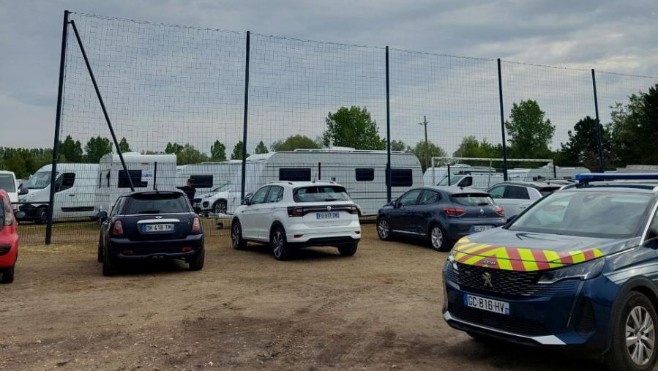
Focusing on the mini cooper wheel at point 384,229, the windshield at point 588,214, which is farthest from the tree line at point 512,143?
the windshield at point 588,214

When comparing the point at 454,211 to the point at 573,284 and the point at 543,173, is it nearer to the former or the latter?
the point at 573,284

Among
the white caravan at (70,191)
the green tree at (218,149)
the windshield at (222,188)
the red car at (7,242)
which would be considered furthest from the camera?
the windshield at (222,188)

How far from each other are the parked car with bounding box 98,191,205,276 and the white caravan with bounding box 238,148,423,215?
384 inches

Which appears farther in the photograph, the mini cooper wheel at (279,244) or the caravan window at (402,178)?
the caravan window at (402,178)

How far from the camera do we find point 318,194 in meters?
11.7

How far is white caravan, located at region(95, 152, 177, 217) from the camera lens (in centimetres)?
2080

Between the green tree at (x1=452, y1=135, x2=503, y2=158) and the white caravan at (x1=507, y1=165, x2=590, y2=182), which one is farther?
the white caravan at (x1=507, y1=165, x2=590, y2=182)

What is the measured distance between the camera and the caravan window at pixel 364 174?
21.2 m

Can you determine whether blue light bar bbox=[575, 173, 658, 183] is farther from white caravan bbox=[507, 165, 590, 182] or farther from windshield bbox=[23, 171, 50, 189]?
white caravan bbox=[507, 165, 590, 182]

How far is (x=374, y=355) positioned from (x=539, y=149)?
68.7m

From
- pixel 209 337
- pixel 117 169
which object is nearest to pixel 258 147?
pixel 117 169

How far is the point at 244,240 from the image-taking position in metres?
13.6

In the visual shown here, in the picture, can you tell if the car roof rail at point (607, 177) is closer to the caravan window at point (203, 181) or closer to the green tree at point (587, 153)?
the caravan window at point (203, 181)

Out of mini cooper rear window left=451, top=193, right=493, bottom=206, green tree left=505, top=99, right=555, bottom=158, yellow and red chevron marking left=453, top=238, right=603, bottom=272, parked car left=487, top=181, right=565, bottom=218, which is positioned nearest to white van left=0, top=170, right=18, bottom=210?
mini cooper rear window left=451, top=193, right=493, bottom=206
